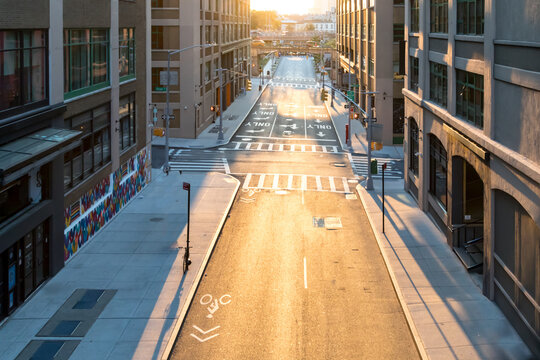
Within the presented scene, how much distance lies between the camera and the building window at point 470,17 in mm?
24392

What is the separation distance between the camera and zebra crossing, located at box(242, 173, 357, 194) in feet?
139

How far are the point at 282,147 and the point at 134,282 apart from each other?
36.2 meters

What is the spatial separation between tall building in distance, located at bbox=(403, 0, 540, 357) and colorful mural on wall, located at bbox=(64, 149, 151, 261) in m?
18.0

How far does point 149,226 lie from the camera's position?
32062mm

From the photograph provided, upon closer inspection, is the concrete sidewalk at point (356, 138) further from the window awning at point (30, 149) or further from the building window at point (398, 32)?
the window awning at point (30, 149)

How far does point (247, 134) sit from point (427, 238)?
38.7m

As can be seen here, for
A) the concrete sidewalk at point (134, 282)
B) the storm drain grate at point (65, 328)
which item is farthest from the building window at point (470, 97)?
the storm drain grate at point (65, 328)

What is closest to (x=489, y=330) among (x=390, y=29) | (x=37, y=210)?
(x=37, y=210)

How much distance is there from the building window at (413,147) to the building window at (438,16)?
24.9 ft

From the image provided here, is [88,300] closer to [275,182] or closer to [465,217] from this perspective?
[465,217]

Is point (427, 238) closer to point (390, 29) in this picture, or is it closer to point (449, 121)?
point (449, 121)

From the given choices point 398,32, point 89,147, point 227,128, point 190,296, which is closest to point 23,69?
point 89,147

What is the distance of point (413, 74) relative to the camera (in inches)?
1569

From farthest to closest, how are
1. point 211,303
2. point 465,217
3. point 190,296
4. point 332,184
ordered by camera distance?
point 332,184, point 465,217, point 190,296, point 211,303
